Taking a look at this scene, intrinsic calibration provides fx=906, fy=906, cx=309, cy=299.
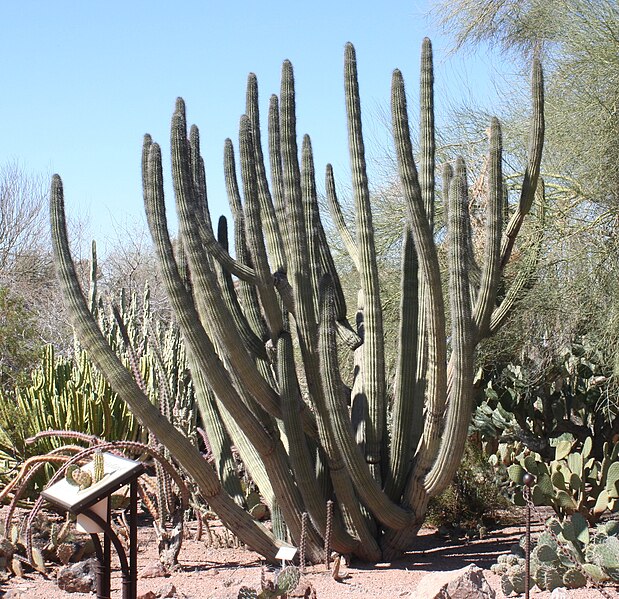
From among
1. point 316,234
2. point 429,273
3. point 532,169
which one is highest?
point 532,169

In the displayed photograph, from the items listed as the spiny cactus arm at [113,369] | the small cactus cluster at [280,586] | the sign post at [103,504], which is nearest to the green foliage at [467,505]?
the spiny cactus arm at [113,369]

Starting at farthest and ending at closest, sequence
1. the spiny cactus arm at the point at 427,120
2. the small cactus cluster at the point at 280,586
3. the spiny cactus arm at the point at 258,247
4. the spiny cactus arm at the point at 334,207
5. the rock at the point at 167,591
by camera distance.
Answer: the spiny cactus arm at the point at 334,207
the spiny cactus arm at the point at 427,120
the spiny cactus arm at the point at 258,247
the rock at the point at 167,591
the small cactus cluster at the point at 280,586

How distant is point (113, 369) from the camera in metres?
5.28

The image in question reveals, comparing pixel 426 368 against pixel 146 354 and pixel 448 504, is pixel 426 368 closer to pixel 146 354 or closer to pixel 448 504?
pixel 448 504

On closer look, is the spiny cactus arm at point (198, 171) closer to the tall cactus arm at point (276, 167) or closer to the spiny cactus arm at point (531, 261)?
the tall cactus arm at point (276, 167)

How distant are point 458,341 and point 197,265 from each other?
1.59 metres

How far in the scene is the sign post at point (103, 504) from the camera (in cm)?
378

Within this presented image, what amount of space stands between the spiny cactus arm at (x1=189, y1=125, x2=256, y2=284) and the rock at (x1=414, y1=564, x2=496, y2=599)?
7.44ft

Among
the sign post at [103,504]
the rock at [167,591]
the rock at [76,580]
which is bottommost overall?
the rock at [167,591]

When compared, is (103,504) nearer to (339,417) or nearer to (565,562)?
(339,417)

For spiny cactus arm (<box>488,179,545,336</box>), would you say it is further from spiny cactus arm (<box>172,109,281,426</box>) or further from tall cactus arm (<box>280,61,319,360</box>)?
spiny cactus arm (<box>172,109,281,426</box>)

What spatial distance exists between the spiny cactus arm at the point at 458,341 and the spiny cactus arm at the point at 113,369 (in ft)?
4.65

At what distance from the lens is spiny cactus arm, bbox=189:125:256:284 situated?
5.70 m

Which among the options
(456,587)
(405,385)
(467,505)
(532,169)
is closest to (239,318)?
(405,385)
